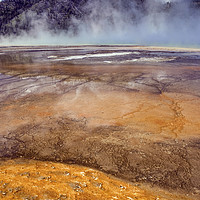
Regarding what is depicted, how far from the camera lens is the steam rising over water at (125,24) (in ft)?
198

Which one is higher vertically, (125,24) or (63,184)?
(125,24)

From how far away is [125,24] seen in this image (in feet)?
216

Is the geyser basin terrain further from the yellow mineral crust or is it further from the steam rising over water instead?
the steam rising over water

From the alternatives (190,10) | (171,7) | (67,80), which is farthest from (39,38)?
(67,80)

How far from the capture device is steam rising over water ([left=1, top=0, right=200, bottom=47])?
60312mm

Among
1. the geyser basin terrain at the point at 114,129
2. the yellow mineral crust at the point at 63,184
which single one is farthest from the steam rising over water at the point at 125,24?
the yellow mineral crust at the point at 63,184

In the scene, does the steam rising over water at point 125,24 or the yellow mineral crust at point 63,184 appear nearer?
the yellow mineral crust at point 63,184

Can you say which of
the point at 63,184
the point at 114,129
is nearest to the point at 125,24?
the point at 114,129

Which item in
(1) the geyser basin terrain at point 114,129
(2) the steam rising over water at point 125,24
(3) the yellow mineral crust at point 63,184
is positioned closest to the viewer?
(3) the yellow mineral crust at point 63,184

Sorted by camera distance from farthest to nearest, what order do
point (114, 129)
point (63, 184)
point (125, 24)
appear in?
point (125, 24)
point (114, 129)
point (63, 184)

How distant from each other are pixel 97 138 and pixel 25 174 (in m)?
1.72

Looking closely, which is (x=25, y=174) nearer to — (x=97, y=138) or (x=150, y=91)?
(x=97, y=138)

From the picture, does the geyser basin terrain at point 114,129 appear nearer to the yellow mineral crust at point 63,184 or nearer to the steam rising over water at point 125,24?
the yellow mineral crust at point 63,184

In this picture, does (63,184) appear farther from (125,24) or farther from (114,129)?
(125,24)
